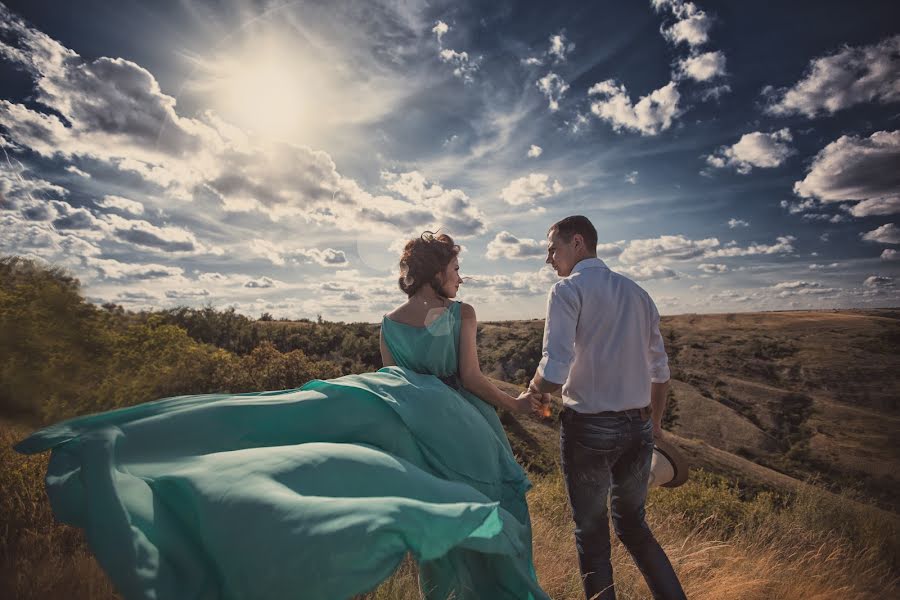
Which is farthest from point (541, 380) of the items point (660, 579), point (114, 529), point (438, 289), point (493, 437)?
point (114, 529)

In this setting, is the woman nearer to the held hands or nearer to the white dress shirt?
the held hands

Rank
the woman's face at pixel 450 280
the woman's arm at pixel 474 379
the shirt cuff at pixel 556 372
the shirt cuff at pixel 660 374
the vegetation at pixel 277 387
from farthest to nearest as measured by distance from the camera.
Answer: the vegetation at pixel 277 387
the shirt cuff at pixel 660 374
the woman's face at pixel 450 280
the woman's arm at pixel 474 379
the shirt cuff at pixel 556 372

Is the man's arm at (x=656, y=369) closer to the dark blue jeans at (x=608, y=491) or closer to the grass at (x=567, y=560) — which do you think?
the dark blue jeans at (x=608, y=491)

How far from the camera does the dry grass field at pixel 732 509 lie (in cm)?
326

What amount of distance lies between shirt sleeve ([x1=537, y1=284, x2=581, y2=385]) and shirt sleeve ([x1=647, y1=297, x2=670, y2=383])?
662 mm

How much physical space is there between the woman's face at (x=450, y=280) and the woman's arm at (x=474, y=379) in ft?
0.58

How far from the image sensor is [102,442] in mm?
1669

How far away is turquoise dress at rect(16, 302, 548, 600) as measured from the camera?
134 centimetres

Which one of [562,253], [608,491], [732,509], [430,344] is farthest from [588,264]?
[732,509]

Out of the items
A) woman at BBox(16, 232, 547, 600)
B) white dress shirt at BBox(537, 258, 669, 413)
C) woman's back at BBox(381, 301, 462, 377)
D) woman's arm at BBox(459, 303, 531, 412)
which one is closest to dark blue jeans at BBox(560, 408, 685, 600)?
white dress shirt at BBox(537, 258, 669, 413)

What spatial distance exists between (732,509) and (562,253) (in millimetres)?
7888

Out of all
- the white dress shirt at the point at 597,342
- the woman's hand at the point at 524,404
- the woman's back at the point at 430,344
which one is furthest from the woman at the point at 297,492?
the white dress shirt at the point at 597,342

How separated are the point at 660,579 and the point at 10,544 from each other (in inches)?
184

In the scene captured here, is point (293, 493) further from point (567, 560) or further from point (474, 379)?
point (567, 560)
